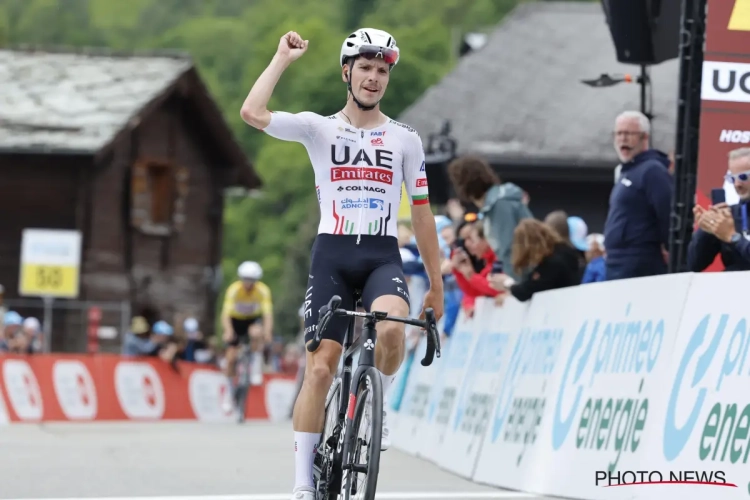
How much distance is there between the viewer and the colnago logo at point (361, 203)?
876 cm

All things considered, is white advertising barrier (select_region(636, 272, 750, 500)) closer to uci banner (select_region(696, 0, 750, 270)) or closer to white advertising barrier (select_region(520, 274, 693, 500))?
white advertising barrier (select_region(520, 274, 693, 500))

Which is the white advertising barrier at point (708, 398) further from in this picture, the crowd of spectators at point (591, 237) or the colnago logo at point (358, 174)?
the colnago logo at point (358, 174)

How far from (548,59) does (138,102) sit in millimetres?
10659

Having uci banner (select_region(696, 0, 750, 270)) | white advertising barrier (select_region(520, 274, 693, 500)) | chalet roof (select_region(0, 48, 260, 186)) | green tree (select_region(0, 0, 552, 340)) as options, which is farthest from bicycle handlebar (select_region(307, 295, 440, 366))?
green tree (select_region(0, 0, 552, 340))

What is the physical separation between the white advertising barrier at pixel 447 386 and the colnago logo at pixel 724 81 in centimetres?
278

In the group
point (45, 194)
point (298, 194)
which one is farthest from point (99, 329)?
point (298, 194)

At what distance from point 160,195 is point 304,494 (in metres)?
40.8

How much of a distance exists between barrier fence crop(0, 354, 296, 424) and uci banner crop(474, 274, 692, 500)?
14495 mm

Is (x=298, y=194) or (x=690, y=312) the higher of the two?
(x=298, y=194)

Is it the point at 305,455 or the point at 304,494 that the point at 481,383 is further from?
the point at 304,494

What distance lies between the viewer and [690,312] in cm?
958

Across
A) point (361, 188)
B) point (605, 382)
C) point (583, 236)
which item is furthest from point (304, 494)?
point (583, 236)

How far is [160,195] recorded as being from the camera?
48.9 metres

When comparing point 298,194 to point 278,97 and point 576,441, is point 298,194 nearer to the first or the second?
point 278,97
